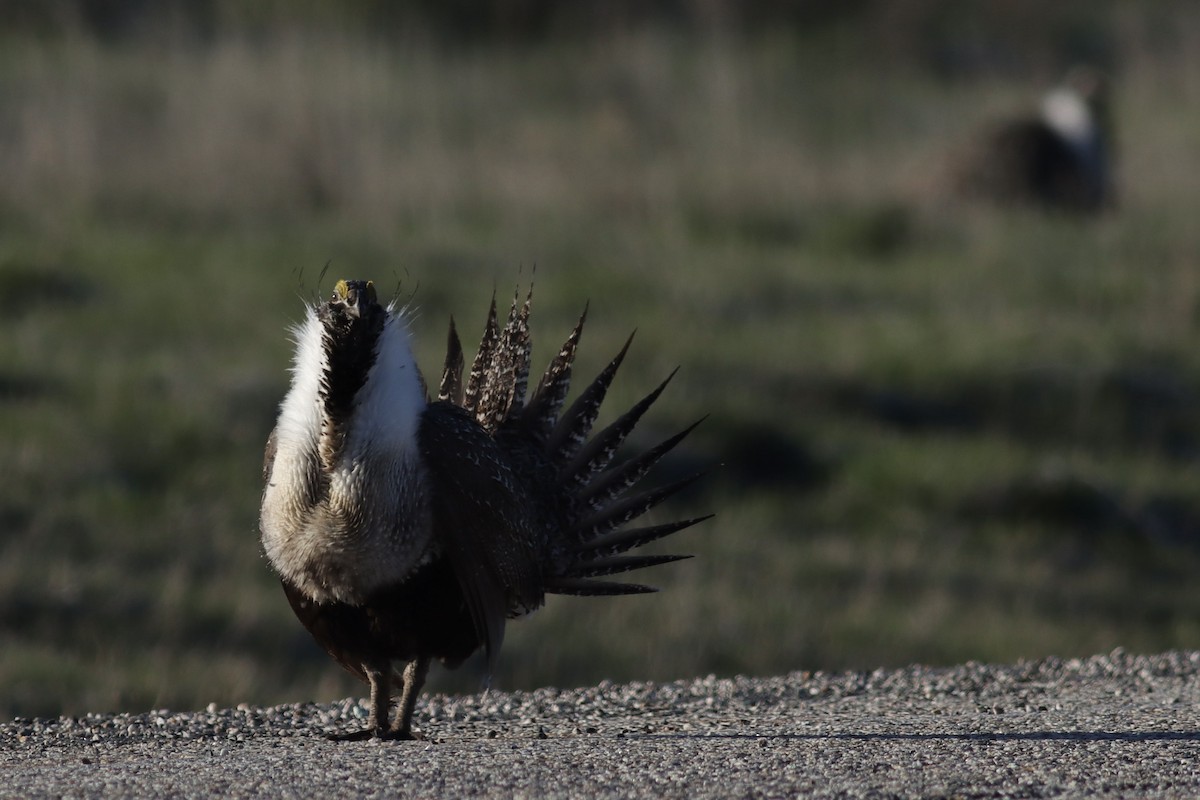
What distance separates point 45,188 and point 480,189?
2.61 meters

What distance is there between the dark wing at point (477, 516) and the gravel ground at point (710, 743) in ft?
0.99

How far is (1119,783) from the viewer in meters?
3.55

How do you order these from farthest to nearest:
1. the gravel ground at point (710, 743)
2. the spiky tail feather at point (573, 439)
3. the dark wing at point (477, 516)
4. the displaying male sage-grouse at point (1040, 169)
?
1. the displaying male sage-grouse at point (1040, 169)
2. the spiky tail feather at point (573, 439)
3. the dark wing at point (477, 516)
4. the gravel ground at point (710, 743)

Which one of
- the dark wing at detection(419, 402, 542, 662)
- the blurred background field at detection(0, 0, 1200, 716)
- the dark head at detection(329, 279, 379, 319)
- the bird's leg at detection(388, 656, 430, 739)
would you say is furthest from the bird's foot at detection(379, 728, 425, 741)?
the blurred background field at detection(0, 0, 1200, 716)

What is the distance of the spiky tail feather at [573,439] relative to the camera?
16.0 feet

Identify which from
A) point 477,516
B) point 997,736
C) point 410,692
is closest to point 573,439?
point 477,516

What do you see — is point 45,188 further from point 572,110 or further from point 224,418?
point 572,110

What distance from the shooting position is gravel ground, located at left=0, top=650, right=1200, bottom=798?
3498 millimetres

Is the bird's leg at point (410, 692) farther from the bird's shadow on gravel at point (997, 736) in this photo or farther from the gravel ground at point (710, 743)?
the bird's shadow on gravel at point (997, 736)

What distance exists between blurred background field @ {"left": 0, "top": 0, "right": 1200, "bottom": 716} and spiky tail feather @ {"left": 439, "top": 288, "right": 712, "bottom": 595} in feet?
5.99

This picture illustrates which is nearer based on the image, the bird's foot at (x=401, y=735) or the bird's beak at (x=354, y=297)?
the bird's beak at (x=354, y=297)

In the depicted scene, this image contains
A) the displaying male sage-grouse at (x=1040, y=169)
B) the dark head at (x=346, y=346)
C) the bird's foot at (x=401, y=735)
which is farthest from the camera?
the displaying male sage-grouse at (x=1040, y=169)

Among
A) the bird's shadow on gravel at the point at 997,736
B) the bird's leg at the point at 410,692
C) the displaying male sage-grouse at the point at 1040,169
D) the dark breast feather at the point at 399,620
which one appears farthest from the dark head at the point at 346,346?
the displaying male sage-grouse at the point at 1040,169

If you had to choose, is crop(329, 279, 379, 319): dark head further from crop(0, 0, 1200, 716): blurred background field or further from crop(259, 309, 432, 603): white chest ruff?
crop(0, 0, 1200, 716): blurred background field
